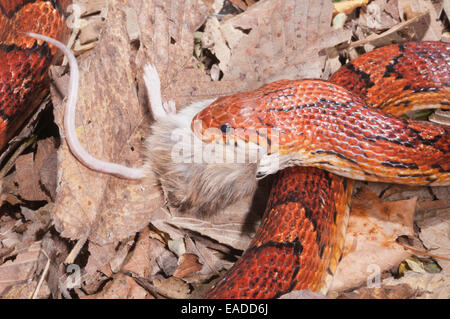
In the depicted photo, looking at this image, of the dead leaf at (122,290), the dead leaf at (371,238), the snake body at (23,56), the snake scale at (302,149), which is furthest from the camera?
the snake body at (23,56)

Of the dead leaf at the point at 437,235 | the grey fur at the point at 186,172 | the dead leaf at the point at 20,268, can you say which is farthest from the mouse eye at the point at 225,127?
the dead leaf at the point at 437,235

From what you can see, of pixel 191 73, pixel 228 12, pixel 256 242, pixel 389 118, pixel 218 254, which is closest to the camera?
pixel 256 242

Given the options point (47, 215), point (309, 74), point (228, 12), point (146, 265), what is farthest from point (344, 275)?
point (228, 12)

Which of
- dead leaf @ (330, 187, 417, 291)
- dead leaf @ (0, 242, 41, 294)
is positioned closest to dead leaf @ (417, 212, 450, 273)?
dead leaf @ (330, 187, 417, 291)

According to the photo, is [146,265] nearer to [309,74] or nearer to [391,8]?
[309,74]

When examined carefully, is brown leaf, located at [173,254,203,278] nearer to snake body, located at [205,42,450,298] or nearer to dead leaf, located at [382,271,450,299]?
snake body, located at [205,42,450,298]

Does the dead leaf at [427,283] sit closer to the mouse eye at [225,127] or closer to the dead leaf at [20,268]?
the mouse eye at [225,127]

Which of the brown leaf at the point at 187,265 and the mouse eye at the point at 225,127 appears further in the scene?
the brown leaf at the point at 187,265
